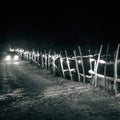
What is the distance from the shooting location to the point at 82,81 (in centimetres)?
1443

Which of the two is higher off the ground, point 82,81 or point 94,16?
point 94,16

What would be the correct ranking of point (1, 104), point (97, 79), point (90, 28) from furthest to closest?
point (90, 28) → point (97, 79) → point (1, 104)

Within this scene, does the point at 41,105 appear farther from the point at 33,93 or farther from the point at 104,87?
the point at 104,87

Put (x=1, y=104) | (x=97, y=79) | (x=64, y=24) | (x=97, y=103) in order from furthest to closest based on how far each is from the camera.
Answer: (x=64, y=24)
(x=97, y=79)
(x=1, y=104)
(x=97, y=103)

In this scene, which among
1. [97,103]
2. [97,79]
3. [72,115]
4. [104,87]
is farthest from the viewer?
[97,79]

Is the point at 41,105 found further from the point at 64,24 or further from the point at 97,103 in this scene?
the point at 64,24

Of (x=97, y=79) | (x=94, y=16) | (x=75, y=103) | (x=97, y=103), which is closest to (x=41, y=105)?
(x=75, y=103)

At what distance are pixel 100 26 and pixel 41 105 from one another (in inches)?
2392

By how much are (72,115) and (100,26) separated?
61.9 metres

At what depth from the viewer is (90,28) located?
71938mm

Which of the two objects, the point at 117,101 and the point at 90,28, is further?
the point at 90,28

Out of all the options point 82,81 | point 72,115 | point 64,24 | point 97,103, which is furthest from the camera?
point 64,24

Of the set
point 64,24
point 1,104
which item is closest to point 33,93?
point 1,104

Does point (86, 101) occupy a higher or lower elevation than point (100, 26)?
lower
